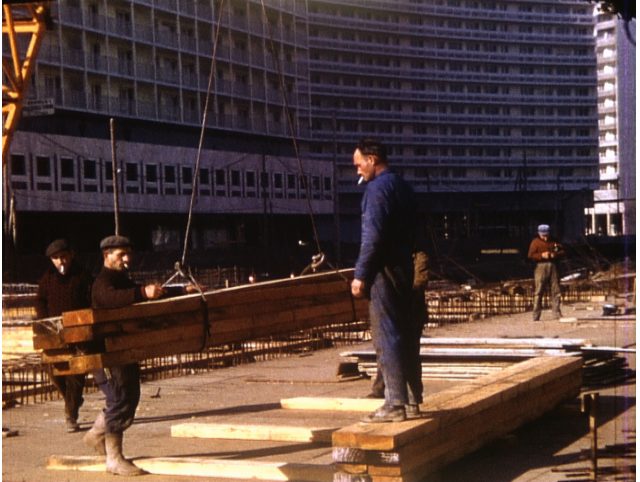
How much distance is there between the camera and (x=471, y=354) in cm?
1309

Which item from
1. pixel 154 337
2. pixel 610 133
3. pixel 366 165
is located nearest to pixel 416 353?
pixel 366 165

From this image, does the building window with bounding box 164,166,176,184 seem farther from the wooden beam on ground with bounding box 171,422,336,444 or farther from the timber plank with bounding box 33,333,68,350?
the timber plank with bounding box 33,333,68,350

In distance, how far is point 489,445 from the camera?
9414mm

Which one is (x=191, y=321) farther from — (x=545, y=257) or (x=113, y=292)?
(x=545, y=257)

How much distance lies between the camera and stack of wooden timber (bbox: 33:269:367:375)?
26.5ft

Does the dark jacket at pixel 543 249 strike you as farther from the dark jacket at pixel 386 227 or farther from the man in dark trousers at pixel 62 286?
the dark jacket at pixel 386 227

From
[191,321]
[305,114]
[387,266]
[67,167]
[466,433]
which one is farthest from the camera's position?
[305,114]

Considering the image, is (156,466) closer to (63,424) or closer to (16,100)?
(63,424)

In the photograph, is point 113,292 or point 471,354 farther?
point 471,354

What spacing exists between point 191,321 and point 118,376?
773 millimetres

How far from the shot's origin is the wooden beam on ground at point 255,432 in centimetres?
970

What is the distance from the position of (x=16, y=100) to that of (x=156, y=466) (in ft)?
47.7

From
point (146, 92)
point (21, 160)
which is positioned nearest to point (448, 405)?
point (21, 160)

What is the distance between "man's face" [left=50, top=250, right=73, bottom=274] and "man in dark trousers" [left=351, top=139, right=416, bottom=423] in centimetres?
366
